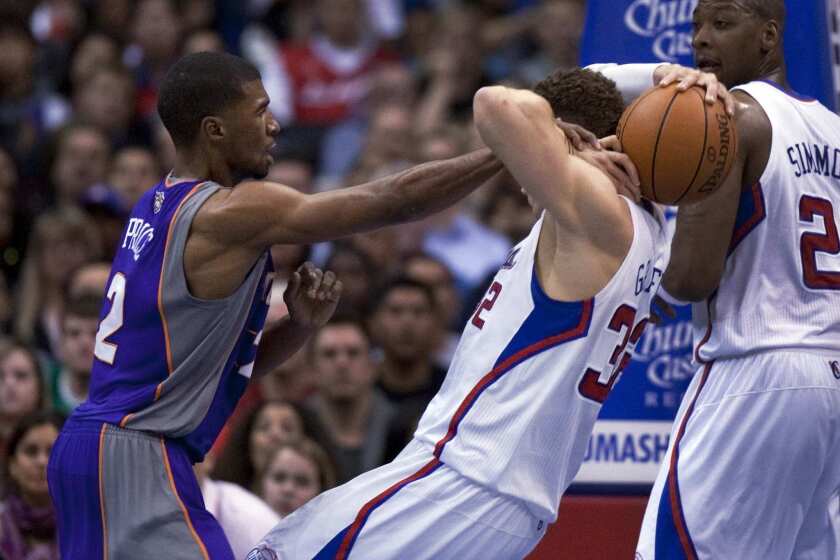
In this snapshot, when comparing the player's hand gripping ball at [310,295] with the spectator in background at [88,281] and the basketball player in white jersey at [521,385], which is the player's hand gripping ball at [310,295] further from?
the spectator in background at [88,281]

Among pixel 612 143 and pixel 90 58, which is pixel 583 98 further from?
pixel 90 58

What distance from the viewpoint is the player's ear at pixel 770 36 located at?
5.39 m

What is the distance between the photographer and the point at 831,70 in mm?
6410

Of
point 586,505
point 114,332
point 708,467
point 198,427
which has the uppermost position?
point 114,332

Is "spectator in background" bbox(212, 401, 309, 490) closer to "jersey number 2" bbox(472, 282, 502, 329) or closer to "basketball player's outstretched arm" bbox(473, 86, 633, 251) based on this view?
"jersey number 2" bbox(472, 282, 502, 329)

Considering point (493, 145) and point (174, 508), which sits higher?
point (493, 145)

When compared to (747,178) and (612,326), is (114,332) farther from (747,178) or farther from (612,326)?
(747,178)

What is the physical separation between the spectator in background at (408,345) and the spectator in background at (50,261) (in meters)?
2.24

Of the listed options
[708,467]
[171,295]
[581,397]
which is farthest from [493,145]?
[708,467]

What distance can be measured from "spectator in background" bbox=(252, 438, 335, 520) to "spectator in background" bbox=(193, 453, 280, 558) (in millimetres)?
321

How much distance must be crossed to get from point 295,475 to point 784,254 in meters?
3.09

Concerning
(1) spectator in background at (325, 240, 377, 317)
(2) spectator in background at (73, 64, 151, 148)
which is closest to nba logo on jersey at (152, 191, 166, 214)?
(1) spectator in background at (325, 240, 377, 317)

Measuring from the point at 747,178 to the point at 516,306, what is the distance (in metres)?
1.10

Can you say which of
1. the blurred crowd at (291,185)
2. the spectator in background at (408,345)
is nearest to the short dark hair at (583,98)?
the blurred crowd at (291,185)
